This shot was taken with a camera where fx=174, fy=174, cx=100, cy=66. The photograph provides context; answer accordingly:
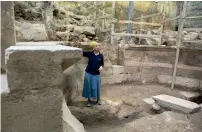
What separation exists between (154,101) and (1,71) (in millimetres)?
3933

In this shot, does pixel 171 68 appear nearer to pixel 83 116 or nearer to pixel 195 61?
pixel 195 61

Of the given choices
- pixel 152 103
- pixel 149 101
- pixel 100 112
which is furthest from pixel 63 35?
pixel 152 103

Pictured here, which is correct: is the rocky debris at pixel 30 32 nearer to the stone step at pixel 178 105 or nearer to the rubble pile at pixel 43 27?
the rubble pile at pixel 43 27

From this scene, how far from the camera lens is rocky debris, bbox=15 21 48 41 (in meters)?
6.09

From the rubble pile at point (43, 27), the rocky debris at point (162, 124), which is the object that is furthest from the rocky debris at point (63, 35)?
the rocky debris at point (162, 124)

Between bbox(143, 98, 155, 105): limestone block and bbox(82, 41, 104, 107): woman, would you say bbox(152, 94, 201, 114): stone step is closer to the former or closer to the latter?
bbox(143, 98, 155, 105): limestone block

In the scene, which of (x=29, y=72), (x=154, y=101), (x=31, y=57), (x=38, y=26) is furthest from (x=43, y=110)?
(x=38, y=26)

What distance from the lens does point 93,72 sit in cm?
429

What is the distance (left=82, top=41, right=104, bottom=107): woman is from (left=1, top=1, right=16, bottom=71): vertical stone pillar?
1829 mm

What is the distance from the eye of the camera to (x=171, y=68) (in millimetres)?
6406

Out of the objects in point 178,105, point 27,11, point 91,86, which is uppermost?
point 27,11

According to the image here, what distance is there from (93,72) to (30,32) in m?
3.36

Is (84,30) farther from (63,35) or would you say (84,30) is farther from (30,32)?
(30,32)

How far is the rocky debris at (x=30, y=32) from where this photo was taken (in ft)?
20.0
